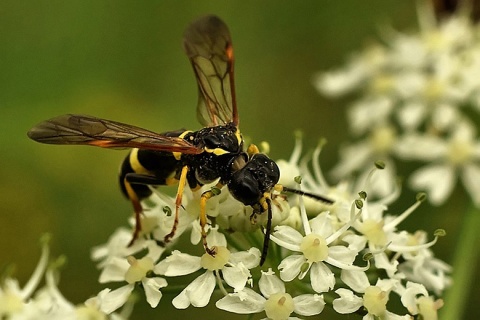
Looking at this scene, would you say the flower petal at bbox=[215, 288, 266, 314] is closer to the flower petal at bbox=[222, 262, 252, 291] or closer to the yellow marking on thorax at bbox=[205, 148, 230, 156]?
the flower petal at bbox=[222, 262, 252, 291]

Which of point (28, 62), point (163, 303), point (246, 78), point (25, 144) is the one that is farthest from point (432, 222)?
point (28, 62)

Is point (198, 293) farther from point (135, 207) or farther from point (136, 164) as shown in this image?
point (136, 164)

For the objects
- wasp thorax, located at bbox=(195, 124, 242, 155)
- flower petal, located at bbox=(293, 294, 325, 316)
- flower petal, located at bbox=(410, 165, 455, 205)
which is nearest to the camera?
flower petal, located at bbox=(293, 294, 325, 316)

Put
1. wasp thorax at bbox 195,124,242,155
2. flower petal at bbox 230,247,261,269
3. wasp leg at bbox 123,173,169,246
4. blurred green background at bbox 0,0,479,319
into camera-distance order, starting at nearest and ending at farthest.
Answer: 1. flower petal at bbox 230,247,261,269
2. wasp thorax at bbox 195,124,242,155
3. wasp leg at bbox 123,173,169,246
4. blurred green background at bbox 0,0,479,319

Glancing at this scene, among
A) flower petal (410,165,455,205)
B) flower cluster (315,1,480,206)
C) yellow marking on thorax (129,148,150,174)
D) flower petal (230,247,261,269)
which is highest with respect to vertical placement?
flower cluster (315,1,480,206)

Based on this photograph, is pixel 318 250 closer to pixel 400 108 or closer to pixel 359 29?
pixel 400 108

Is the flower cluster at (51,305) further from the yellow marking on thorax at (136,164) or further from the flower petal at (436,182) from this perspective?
the flower petal at (436,182)

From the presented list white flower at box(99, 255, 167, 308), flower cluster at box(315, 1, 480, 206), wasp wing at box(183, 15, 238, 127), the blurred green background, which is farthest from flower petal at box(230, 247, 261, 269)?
the blurred green background

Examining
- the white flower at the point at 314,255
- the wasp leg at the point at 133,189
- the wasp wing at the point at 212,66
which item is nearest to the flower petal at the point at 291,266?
the white flower at the point at 314,255
